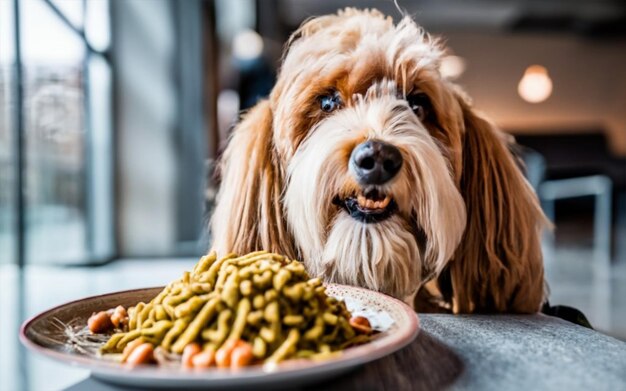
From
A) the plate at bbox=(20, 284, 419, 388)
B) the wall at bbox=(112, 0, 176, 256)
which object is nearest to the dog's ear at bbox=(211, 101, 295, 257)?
the plate at bbox=(20, 284, 419, 388)

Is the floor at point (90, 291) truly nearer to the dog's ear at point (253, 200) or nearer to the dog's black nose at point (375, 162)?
the dog's ear at point (253, 200)

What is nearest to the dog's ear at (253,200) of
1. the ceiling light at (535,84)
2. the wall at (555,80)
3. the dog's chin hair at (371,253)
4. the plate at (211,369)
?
the dog's chin hair at (371,253)

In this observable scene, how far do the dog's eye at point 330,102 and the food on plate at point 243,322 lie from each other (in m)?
0.48

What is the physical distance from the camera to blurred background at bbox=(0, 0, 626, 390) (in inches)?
108

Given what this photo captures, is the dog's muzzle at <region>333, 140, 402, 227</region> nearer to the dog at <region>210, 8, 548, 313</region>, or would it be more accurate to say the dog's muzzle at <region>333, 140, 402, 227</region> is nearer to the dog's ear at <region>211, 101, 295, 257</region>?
the dog at <region>210, 8, 548, 313</region>

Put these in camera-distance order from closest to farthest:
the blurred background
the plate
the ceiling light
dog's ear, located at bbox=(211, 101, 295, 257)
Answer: the plate
dog's ear, located at bbox=(211, 101, 295, 257)
the blurred background
the ceiling light

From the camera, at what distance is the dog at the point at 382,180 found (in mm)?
1023

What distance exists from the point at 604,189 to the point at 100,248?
486 centimetres

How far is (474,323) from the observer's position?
3.26ft

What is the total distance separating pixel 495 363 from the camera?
76cm

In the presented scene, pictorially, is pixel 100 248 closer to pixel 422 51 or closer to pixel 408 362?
pixel 422 51

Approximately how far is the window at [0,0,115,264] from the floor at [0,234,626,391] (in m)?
0.21

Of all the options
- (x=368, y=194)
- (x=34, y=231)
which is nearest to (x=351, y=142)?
(x=368, y=194)

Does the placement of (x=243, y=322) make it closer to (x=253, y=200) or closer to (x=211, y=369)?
(x=211, y=369)
